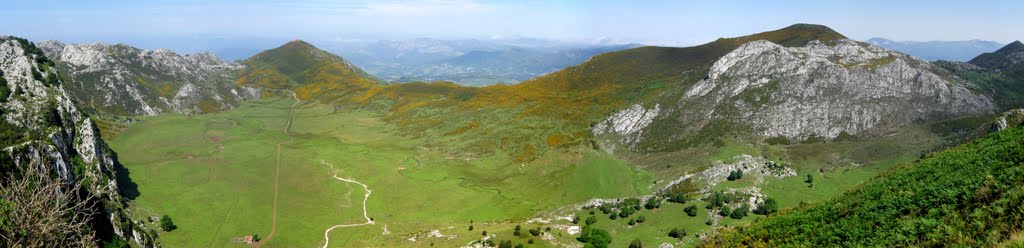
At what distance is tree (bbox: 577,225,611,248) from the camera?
7358cm

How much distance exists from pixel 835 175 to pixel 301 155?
137 meters

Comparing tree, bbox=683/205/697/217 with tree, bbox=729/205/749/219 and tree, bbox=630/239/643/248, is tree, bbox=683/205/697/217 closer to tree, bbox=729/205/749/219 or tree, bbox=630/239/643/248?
tree, bbox=729/205/749/219

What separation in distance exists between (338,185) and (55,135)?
5170 centimetres

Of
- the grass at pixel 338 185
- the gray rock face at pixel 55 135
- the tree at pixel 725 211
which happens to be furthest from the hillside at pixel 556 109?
the gray rock face at pixel 55 135

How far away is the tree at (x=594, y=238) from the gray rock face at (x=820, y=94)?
209 ft

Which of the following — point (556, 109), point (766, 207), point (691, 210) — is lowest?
point (691, 210)

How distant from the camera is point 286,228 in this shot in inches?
3575

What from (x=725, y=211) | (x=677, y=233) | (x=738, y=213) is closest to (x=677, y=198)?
(x=725, y=211)

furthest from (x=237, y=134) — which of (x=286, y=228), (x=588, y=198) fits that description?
(x=588, y=198)

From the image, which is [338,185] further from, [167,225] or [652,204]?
[652,204]

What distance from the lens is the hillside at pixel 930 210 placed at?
61.1 feet

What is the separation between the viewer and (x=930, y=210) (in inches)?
889

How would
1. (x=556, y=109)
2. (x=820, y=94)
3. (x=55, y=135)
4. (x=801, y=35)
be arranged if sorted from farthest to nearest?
(x=801, y=35), (x=556, y=109), (x=820, y=94), (x=55, y=135)

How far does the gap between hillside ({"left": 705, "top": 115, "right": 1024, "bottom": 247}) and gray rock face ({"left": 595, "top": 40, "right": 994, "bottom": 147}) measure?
309 ft
